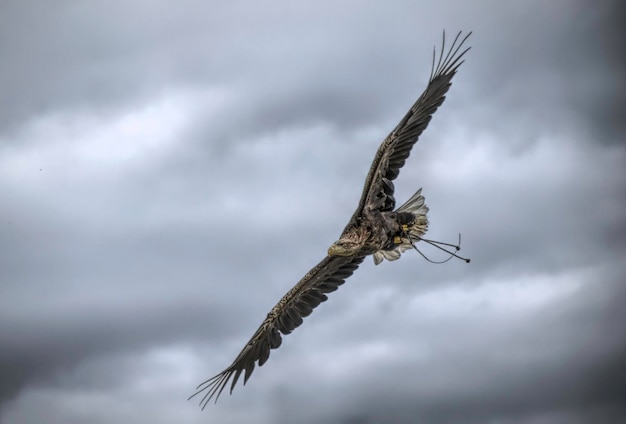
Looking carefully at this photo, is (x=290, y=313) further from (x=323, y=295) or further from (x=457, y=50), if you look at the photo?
(x=457, y=50)

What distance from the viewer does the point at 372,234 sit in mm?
32188

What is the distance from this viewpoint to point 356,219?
106 feet

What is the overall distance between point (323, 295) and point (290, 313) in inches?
53.0

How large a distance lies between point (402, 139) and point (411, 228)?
2.98 metres

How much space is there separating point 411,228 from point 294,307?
5443 millimetres

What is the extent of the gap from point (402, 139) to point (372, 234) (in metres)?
3.56

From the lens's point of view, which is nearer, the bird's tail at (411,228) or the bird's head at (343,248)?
the bird's head at (343,248)

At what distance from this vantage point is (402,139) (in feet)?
110

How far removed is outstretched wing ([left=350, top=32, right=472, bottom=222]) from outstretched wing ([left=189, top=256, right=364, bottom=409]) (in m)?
3.29

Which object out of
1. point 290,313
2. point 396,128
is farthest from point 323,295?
point 396,128

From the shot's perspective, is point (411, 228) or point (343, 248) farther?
point (411, 228)

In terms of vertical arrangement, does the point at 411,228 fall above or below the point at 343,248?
above

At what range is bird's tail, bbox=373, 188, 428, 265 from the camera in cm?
3362

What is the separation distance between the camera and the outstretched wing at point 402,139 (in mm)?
32781
